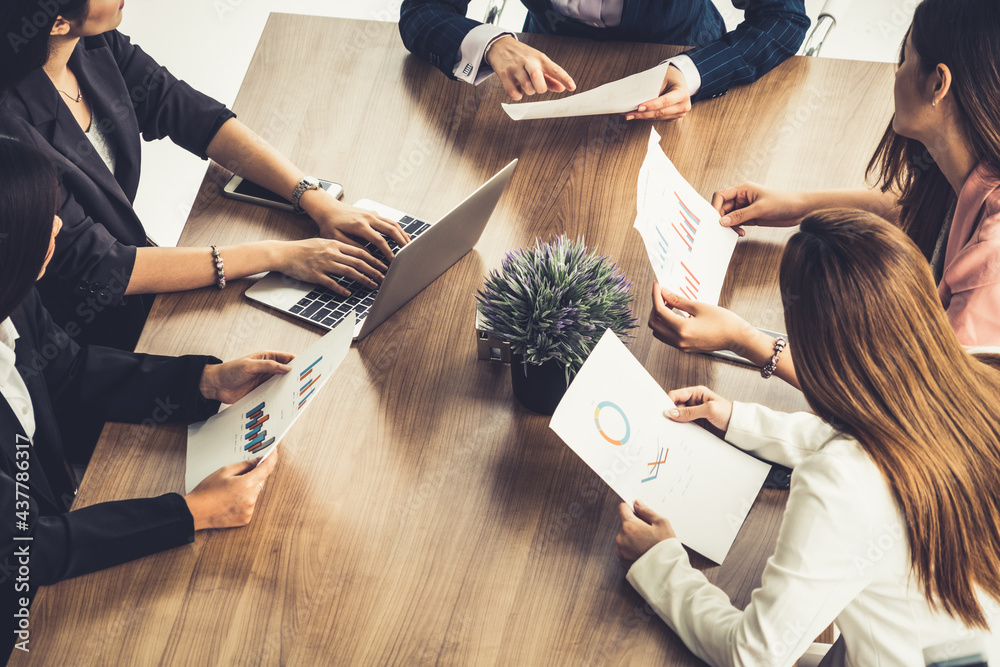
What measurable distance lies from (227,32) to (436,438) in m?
2.81

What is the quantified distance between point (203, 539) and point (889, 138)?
1.32m

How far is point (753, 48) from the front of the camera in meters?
1.61

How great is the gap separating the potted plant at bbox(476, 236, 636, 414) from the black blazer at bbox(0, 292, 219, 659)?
481 millimetres

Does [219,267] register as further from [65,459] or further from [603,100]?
[603,100]

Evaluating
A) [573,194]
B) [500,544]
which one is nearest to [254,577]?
[500,544]

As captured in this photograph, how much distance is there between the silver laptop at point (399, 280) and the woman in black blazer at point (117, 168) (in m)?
0.03

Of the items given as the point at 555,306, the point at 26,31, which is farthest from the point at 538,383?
the point at 26,31

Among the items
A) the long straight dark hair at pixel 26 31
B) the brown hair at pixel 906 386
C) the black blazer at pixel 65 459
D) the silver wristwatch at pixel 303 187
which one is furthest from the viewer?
the silver wristwatch at pixel 303 187

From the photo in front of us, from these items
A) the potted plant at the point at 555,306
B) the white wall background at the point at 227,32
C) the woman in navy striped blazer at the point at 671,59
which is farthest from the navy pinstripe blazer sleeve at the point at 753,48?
the white wall background at the point at 227,32

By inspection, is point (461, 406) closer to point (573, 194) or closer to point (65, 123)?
point (573, 194)

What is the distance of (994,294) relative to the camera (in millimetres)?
1120

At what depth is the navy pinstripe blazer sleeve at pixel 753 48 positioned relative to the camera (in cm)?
158

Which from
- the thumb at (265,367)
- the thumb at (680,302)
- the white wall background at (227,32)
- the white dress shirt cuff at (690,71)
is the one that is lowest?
the white wall background at (227,32)

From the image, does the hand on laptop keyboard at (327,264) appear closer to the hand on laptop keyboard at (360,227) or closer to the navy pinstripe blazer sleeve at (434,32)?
the hand on laptop keyboard at (360,227)
